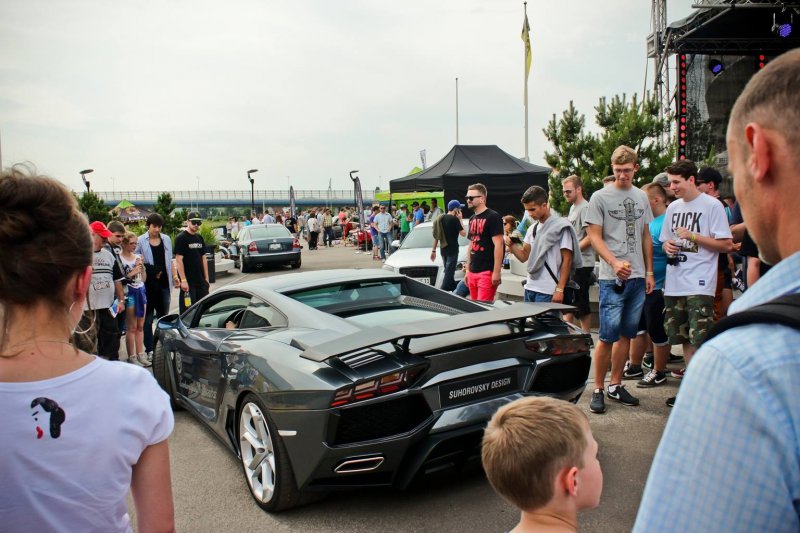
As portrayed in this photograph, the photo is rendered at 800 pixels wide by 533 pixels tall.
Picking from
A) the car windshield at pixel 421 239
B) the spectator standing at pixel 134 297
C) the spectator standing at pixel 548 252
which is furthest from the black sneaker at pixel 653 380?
the car windshield at pixel 421 239

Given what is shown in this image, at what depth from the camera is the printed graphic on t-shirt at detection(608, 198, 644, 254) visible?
4.97 meters

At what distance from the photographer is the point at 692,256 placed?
4934 millimetres

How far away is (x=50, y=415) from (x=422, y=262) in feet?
30.8

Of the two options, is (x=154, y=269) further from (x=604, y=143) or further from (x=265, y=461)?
(x=604, y=143)

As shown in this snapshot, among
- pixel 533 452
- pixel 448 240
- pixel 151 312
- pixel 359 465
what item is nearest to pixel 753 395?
pixel 533 452

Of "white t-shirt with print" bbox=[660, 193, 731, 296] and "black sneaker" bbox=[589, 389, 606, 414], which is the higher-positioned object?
"white t-shirt with print" bbox=[660, 193, 731, 296]

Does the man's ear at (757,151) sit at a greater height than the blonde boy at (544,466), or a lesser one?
greater

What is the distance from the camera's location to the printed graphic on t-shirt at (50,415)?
127 cm

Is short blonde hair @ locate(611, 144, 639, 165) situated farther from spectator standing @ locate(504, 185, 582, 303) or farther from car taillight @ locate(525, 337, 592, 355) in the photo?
car taillight @ locate(525, 337, 592, 355)

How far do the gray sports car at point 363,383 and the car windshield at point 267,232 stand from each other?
16.5m

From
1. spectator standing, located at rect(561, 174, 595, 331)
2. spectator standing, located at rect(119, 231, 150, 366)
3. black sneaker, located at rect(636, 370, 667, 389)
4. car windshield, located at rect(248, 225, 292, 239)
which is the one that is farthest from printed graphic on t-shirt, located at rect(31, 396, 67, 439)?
car windshield, located at rect(248, 225, 292, 239)

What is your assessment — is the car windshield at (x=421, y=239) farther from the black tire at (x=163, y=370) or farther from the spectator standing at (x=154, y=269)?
the black tire at (x=163, y=370)

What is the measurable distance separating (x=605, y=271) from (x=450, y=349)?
7.55 ft

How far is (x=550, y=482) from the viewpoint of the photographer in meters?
1.45
